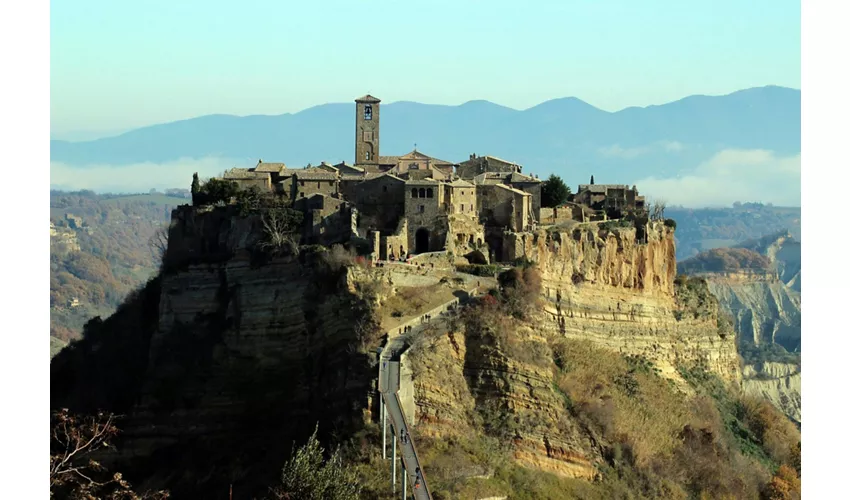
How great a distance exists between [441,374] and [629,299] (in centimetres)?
1684

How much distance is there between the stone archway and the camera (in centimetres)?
5751

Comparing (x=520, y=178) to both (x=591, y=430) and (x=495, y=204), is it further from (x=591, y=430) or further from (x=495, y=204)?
(x=591, y=430)

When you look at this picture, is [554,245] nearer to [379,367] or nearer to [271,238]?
[271,238]

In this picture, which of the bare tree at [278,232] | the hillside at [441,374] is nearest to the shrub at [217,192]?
the hillside at [441,374]

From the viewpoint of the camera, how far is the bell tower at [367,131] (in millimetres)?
67562

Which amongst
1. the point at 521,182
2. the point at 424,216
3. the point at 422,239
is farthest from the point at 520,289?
the point at 521,182

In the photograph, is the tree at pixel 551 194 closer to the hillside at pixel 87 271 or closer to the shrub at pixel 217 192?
the shrub at pixel 217 192

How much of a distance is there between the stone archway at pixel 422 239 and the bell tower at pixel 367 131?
9.99 m

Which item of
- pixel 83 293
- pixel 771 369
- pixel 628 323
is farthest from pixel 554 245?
pixel 83 293

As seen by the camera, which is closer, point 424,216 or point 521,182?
point 424,216

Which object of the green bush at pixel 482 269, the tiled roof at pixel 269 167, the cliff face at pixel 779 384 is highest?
the tiled roof at pixel 269 167

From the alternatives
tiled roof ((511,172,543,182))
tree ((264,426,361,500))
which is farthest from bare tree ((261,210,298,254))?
tree ((264,426,361,500))

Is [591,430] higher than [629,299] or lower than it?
lower

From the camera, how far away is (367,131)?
68000 mm
